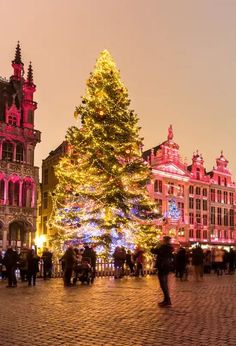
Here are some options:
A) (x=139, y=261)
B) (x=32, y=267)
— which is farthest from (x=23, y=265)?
(x=139, y=261)

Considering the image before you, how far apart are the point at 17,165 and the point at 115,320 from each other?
35998mm

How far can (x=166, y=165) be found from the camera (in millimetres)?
71750

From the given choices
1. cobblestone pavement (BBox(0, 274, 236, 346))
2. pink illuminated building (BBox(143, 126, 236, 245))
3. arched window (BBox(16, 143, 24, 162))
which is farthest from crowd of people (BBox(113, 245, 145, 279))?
pink illuminated building (BBox(143, 126, 236, 245))

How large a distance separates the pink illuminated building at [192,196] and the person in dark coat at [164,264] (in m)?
52.9

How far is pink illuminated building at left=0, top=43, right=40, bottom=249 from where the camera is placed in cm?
4431

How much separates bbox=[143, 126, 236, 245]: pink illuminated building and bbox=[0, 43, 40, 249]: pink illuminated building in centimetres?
2441

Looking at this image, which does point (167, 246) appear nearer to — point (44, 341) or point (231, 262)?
point (44, 341)

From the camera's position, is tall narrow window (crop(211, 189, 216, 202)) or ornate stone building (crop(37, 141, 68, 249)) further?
tall narrow window (crop(211, 189, 216, 202))

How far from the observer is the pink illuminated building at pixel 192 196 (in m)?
70.9

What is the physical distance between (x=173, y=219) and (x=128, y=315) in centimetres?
5958

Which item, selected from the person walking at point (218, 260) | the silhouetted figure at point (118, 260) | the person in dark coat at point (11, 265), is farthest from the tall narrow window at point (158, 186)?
the person in dark coat at point (11, 265)

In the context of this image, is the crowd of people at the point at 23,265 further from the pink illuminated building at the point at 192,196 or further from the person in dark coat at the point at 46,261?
the pink illuminated building at the point at 192,196

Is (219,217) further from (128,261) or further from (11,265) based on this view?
(11,265)

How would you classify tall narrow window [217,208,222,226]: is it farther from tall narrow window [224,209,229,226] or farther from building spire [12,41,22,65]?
building spire [12,41,22,65]
